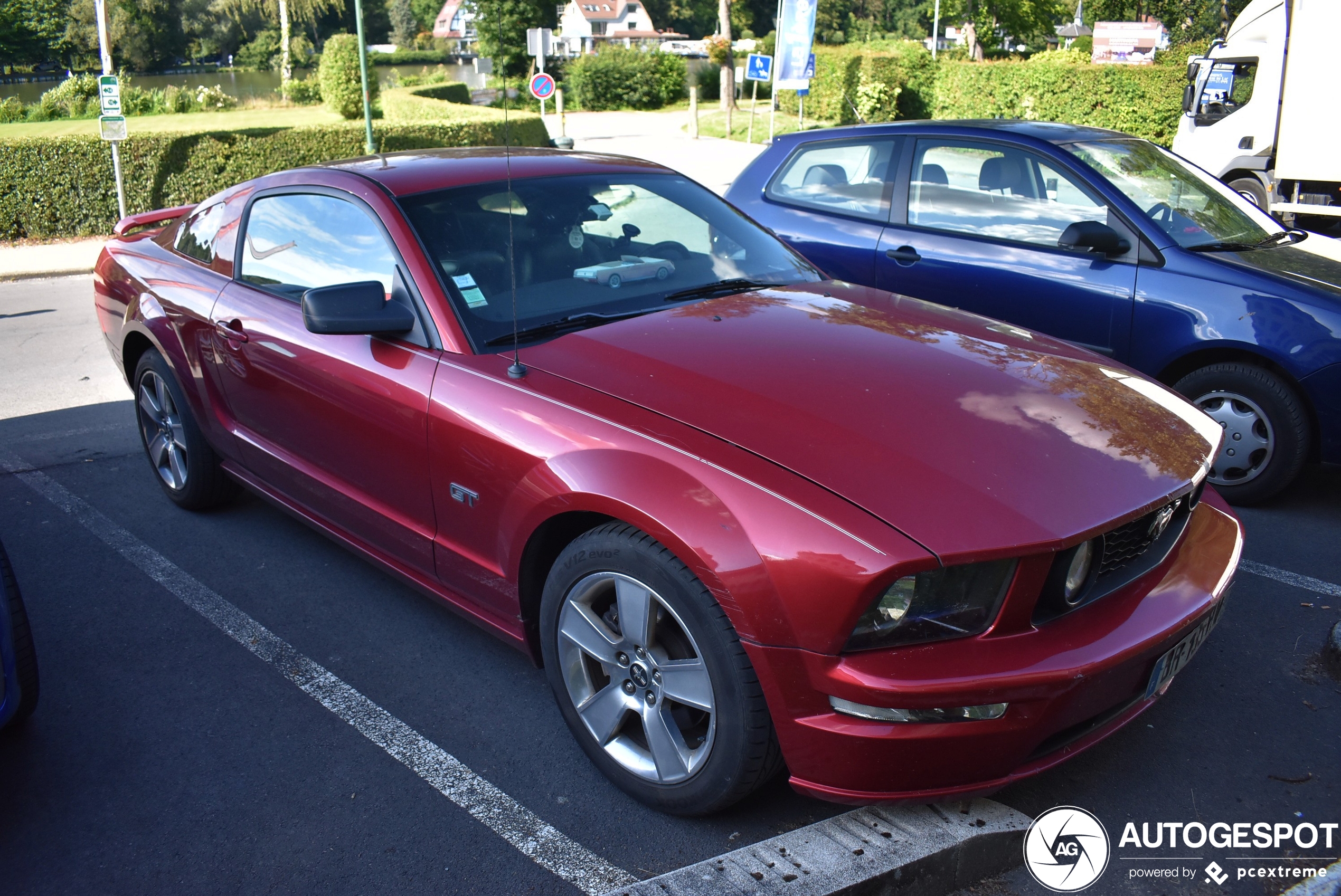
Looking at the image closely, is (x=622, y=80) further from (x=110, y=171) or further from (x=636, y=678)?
(x=636, y=678)

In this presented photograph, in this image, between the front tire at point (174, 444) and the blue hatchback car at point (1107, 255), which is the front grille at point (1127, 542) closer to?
the blue hatchback car at point (1107, 255)

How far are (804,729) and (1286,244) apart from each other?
175 inches

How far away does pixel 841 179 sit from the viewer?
19.5 ft

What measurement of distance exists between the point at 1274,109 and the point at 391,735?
13.3 m

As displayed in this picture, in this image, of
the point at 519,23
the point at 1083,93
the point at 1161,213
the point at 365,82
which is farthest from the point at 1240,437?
the point at 519,23

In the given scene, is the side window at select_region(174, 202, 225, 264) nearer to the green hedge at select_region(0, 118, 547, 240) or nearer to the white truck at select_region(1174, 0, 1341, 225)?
the white truck at select_region(1174, 0, 1341, 225)

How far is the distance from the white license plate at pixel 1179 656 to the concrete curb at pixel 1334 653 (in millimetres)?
917

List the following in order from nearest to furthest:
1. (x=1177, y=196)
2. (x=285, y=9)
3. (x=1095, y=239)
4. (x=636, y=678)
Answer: (x=636, y=678) → (x=1095, y=239) → (x=1177, y=196) → (x=285, y=9)

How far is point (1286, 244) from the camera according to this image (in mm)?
5125

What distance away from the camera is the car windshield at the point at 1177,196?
16.2 ft

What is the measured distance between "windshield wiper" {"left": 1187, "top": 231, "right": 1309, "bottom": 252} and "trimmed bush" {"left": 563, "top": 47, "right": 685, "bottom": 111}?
42211 millimetres

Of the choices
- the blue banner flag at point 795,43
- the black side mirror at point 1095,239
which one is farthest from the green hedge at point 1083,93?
the black side mirror at point 1095,239

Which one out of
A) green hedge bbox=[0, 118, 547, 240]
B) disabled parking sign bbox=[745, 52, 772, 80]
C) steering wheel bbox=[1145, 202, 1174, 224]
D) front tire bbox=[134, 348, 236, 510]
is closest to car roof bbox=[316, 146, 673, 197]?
front tire bbox=[134, 348, 236, 510]

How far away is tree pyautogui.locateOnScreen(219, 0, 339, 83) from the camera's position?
55.0m
